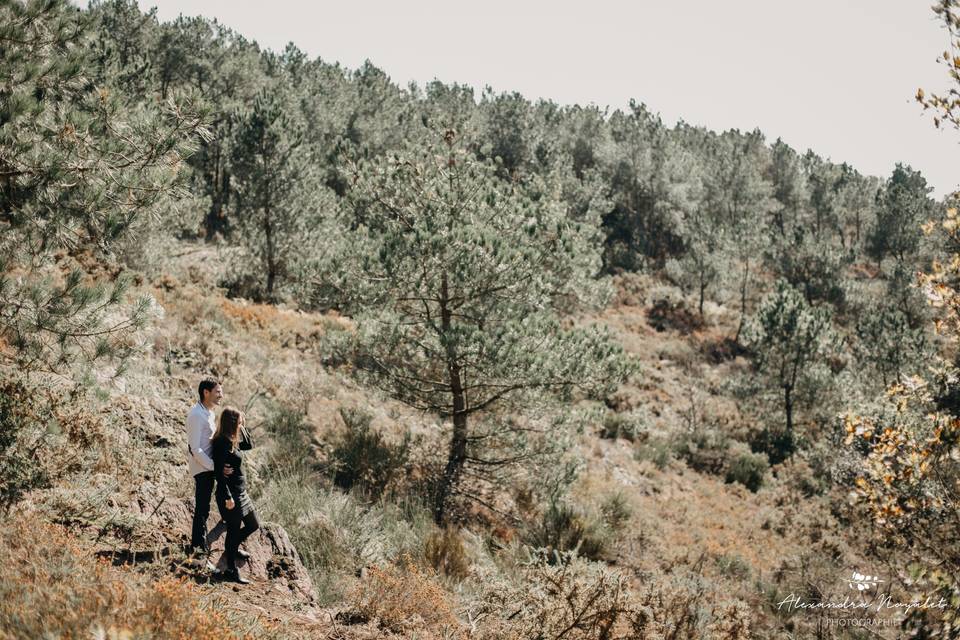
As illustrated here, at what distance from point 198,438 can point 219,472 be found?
1.20 feet

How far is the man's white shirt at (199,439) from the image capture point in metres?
4.88

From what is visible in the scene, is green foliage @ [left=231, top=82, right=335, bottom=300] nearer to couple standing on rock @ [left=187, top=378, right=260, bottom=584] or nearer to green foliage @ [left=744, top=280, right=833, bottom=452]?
couple standing on rock @ [left=187, top=378, right=260, bottom=584]

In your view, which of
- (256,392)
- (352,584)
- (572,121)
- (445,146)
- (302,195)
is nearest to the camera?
(352,584)

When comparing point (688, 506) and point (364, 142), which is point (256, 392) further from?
point (364, 142)

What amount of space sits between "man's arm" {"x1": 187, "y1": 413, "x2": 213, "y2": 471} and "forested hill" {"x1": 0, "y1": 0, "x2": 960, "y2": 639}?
75 centimetres

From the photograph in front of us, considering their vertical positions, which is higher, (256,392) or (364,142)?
(364,142)

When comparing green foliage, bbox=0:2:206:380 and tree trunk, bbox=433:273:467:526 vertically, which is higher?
green foliage, bbox=0:2:206:380

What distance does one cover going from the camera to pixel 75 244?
512 cm

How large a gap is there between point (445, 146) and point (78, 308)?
5601 millimetres

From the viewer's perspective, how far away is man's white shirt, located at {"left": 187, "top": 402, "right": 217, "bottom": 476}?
192 inches

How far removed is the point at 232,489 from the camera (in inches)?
192

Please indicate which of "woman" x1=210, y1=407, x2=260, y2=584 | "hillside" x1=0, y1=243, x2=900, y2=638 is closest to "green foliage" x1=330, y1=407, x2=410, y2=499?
"hillside" x1=0, y1=243, x2=900, y2=638

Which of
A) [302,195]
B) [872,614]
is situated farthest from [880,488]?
[302,195]

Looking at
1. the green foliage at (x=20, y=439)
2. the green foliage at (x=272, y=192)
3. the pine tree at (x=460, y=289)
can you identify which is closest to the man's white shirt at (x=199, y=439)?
the green foliage at (x=20, y=439)
